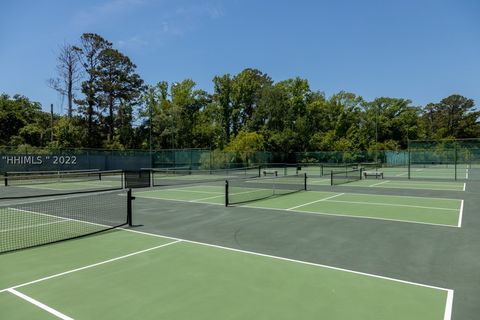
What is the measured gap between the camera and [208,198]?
617 inches

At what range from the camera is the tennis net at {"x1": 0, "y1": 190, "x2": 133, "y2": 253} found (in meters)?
8.30

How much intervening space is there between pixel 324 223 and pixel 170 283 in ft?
18.9

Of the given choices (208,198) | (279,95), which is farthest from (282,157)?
(208,198)

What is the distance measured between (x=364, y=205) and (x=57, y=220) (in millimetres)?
10290

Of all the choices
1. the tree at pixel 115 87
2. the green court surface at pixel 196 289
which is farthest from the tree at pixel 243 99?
the green court surface at pixel 196 289

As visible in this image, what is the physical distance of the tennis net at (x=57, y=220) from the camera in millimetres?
8305

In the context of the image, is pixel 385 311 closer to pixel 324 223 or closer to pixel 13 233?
pixel 324 223

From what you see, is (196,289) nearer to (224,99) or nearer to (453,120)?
(224,99)

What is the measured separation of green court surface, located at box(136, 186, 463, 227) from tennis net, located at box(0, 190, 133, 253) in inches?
142

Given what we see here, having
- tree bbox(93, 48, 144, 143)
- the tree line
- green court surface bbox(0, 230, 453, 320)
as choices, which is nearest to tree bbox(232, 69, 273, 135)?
the tree line

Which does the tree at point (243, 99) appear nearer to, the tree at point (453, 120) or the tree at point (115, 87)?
the tree at point (115, 87)

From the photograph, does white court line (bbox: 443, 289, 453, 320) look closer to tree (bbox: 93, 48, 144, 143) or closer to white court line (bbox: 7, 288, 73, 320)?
white court line (bbox: 7, 288, 73, 320)

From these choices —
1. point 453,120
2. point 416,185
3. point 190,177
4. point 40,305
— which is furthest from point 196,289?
Result: point 453,120

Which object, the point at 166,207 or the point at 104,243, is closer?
the point at 104,243
